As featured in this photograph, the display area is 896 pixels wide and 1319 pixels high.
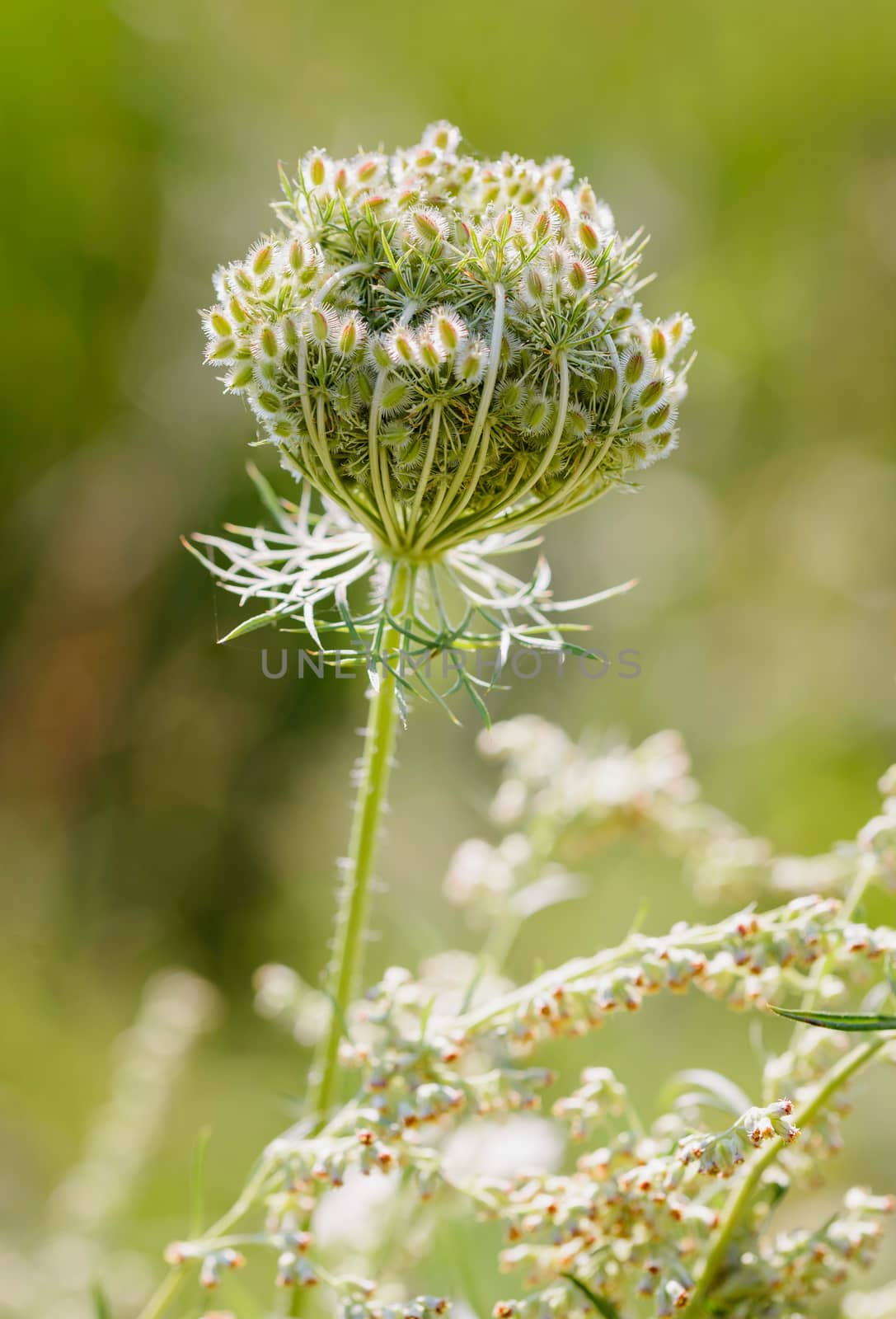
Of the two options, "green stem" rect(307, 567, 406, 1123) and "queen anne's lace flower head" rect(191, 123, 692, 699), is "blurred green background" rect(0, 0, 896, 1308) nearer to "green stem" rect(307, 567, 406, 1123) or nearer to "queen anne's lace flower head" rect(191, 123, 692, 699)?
"green stem" rect(307, 567, 406, 1123)

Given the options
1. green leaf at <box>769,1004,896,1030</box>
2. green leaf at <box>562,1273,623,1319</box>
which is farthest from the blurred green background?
green leaf at <box>769,1004,896,1030</box>

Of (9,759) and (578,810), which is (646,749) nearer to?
(578,810)

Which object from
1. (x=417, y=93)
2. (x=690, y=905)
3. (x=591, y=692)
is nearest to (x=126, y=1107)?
(x=690, y=905)

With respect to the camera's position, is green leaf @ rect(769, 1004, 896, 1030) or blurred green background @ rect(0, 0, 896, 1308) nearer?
green leaf @ rect(769, 1004, 896, 1030)

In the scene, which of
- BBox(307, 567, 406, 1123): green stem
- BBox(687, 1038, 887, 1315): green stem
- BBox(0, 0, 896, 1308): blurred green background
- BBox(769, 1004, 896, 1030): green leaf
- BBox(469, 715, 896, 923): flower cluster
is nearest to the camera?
BBox(769, 1004, 896, 1030): green leaf

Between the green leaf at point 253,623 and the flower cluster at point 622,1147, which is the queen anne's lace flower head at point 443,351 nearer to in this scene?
the green leaf at point 253,623

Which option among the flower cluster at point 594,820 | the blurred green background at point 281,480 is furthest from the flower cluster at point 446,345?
the blurred green background at point 281,480
